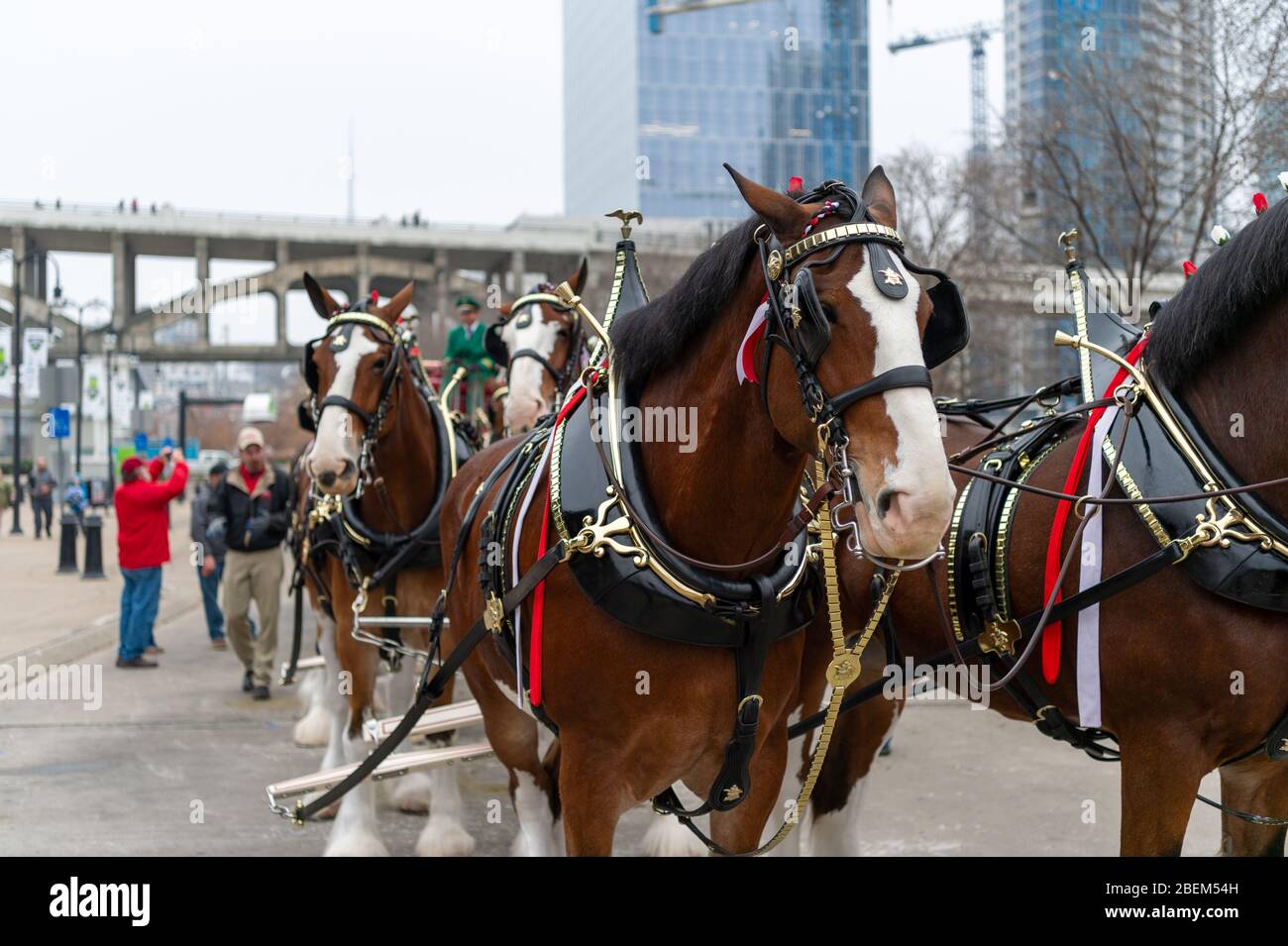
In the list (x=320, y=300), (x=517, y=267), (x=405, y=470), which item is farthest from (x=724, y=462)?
(x=517, y=267)

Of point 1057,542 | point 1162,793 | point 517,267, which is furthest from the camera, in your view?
point 517,267

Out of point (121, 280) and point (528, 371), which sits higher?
point (121, 280)

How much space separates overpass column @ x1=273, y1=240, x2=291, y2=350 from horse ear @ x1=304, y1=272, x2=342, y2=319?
3063 inches

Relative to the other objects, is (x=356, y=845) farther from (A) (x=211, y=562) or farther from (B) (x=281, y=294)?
(B) (x=281, y=294)

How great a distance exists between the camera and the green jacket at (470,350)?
10.2 m

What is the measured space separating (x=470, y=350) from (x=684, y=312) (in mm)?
6945

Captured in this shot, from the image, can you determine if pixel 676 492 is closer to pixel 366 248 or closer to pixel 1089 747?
pixel 1089 747

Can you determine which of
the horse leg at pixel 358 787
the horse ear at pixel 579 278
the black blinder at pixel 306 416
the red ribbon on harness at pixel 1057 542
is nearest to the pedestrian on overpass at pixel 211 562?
the black blinder at pixel 306 416

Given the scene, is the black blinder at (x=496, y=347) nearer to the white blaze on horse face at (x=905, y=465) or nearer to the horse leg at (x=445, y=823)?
the horse leg at (x=445, y=823)

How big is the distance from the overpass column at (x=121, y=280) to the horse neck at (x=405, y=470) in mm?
80088

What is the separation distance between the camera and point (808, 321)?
290 centimetres

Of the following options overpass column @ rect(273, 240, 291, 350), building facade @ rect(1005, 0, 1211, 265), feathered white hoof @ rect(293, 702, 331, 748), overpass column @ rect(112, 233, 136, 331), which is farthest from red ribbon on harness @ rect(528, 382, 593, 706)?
overpass column @ rect(112, 233, 136, 331)

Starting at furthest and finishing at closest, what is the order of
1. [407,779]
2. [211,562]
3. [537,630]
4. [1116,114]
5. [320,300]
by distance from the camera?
[1116,114] < [211,562] < [407,779] < [320,300] < [537,630]

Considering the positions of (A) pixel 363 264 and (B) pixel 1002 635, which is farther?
(A) pixel 363 264
